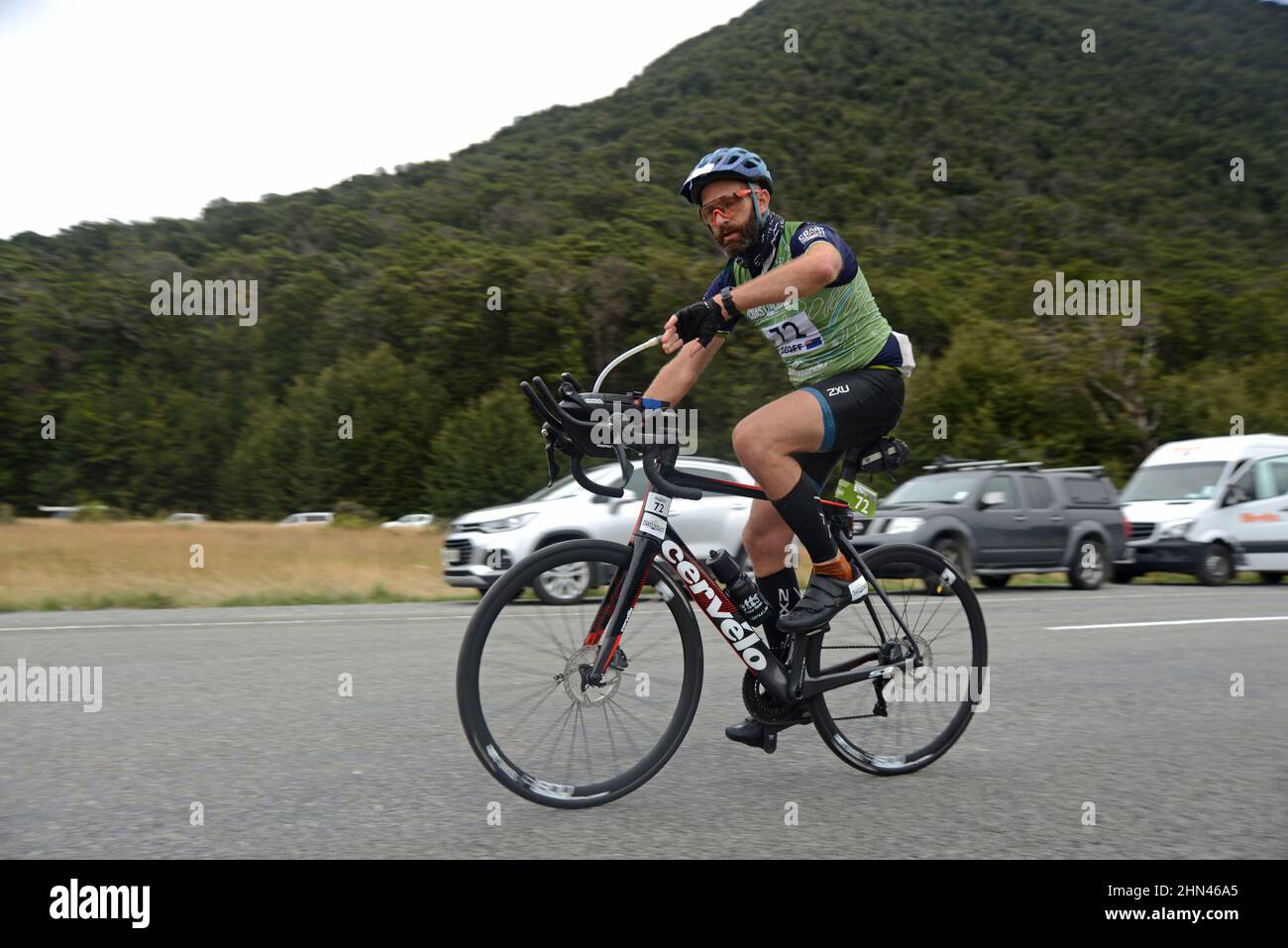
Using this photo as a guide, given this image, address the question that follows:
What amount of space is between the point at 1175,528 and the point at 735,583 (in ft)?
55.4

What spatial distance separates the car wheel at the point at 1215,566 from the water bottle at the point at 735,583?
16627 millimetres

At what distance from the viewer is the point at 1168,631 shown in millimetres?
9992

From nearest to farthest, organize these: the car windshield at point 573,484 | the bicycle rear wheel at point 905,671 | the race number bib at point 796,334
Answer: the race number bib at point 796,334 < the bicycle rear wheel at point 905,671 < the car windshield at point 573,484

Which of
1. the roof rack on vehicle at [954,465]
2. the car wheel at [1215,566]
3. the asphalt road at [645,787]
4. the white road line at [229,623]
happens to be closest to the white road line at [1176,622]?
the asphalt road at [645,787]

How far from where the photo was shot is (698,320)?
3857 mm

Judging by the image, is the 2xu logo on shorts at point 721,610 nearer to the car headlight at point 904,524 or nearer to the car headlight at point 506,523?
the car headlight at point 506,523

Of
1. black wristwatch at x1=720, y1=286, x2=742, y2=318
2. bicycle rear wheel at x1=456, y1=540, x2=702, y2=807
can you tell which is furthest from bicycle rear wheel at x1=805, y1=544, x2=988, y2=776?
black wristwatch at x1=720, y1=286, x2=742, y2=318

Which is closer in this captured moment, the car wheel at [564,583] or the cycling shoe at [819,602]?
the car wheel at [564,583]

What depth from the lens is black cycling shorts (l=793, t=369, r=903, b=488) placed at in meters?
4.29

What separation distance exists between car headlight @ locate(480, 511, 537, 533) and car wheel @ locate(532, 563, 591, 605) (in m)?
10.7

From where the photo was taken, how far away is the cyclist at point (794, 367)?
4148mm

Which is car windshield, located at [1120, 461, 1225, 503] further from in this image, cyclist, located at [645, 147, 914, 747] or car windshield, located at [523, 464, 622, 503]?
cyclist, located at [645, 147, 914, 747]

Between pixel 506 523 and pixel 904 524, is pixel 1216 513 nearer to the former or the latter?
pixel 904 524

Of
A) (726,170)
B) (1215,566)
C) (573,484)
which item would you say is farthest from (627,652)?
(1215,566)
